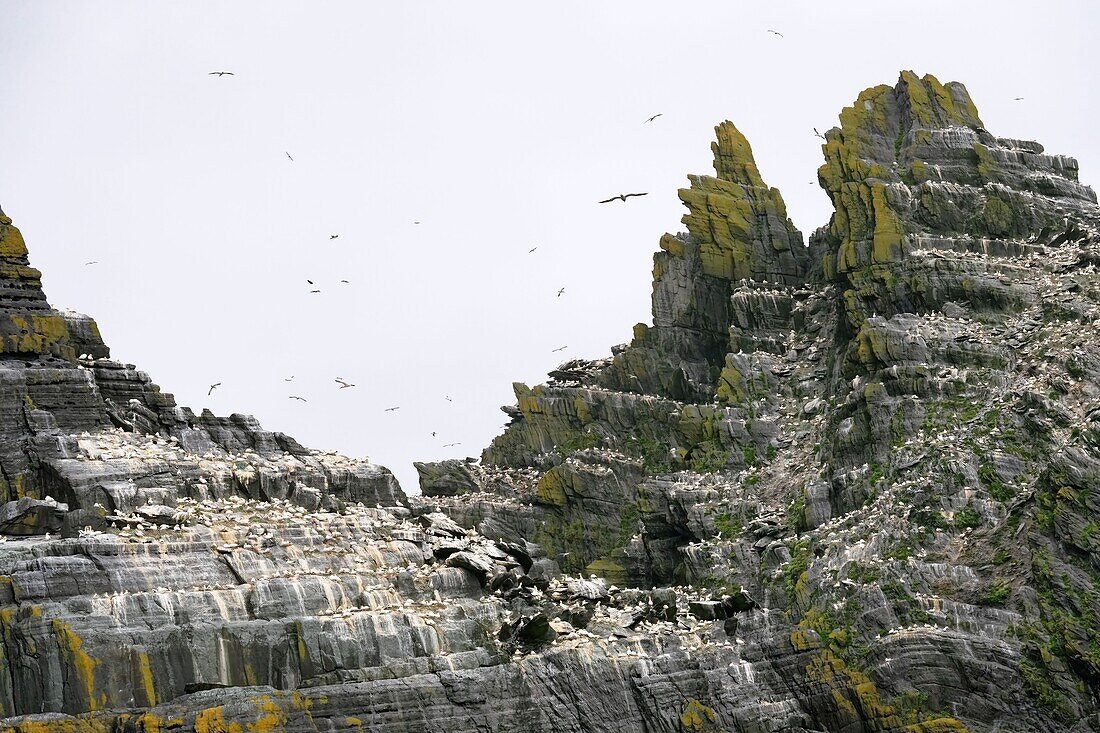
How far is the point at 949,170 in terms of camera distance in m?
104

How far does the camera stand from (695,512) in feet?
318

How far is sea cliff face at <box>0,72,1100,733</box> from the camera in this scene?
196 feet

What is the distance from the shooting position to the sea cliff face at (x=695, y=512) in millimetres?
59750

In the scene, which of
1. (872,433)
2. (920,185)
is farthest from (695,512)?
(920,185)

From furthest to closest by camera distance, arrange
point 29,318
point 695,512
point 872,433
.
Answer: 1. point 695,512
2. point 872,433
3. point 29,318

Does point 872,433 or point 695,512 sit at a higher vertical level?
point 872,433

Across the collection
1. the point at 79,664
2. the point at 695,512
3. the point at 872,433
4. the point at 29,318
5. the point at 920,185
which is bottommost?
the point at 79,664

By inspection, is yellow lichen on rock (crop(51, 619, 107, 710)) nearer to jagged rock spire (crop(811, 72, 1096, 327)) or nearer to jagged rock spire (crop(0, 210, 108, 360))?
jagged rock spire (crop(0, 210, 108, 360))

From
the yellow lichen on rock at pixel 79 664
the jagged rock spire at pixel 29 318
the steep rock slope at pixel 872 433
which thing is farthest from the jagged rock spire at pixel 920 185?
the yellow lichen on rock at pixel 79 664

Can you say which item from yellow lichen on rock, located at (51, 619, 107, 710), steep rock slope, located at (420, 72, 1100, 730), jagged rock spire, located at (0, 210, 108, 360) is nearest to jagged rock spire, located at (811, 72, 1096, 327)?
steep rock slope, located at (420, 72, 1100, 730)

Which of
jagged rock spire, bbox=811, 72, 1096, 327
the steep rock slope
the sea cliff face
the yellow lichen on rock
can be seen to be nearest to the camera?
the yellow lichen on rock

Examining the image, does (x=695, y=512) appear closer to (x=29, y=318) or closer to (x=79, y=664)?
(x=29, y=318)

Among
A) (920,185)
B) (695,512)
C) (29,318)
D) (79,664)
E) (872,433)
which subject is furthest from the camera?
(920,185)

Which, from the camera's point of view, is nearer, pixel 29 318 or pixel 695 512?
pixel 29 318
